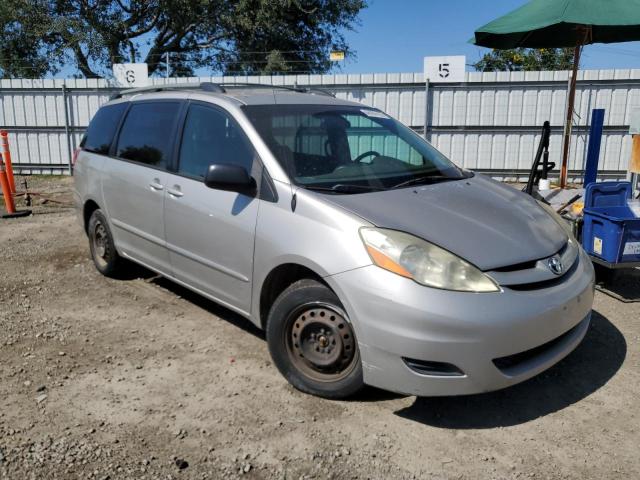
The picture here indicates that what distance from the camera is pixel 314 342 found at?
3.09 meters

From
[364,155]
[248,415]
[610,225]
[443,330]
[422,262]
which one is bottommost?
[248,415]

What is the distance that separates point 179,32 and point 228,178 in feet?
63.9

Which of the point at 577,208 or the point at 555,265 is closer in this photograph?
the point at 555,265

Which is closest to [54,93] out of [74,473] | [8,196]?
[8,196]

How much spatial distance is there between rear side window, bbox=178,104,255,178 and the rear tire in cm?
152

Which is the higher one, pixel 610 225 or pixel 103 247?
pixel 610 225

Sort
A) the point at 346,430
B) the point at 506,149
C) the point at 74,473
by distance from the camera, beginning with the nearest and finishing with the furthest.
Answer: the point at 74,473 → the point at 346,430 → the point at 506,149

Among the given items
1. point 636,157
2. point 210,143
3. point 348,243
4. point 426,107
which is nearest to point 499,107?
point 426,107

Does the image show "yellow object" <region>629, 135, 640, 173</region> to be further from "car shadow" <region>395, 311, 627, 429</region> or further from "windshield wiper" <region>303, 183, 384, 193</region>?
"windshield wiper" <region>303, 183, 384, 193</region>

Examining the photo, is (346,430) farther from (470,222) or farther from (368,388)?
(470,222)

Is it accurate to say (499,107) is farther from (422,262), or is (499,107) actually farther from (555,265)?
(422,262)

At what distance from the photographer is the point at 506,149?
11266 millimetres

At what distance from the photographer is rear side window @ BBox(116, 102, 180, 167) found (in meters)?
4.22

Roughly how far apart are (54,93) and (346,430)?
41.0 feet
